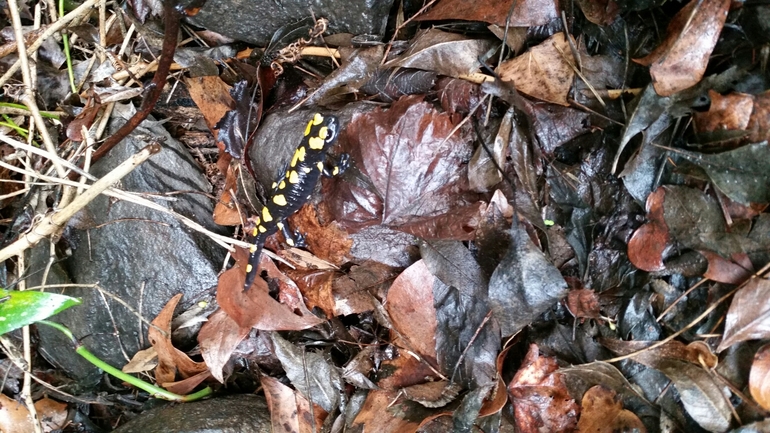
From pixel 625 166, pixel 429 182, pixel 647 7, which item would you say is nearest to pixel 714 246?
pixel 625 166

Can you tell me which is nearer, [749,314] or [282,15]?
[749,314]

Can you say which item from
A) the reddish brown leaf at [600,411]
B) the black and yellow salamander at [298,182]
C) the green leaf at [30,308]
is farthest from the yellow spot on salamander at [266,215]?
the reddish brown leaf at [600,411]

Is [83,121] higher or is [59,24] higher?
[59,24]

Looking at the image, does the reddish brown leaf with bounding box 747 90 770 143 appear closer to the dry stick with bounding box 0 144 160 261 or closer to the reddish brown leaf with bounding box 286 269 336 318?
the reddish brown leaf with bounding box 286 269 336 318

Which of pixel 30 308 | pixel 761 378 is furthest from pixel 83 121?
pixel 761 378

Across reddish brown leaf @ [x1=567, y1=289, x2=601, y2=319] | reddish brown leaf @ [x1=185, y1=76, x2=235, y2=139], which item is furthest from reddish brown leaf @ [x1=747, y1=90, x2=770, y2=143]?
reddish brown leaf @ [x1=185, y1=76, x2=235, y2=139]

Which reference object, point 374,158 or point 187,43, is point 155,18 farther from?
point 374,158

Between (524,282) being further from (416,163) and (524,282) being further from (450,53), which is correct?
(450,53)
